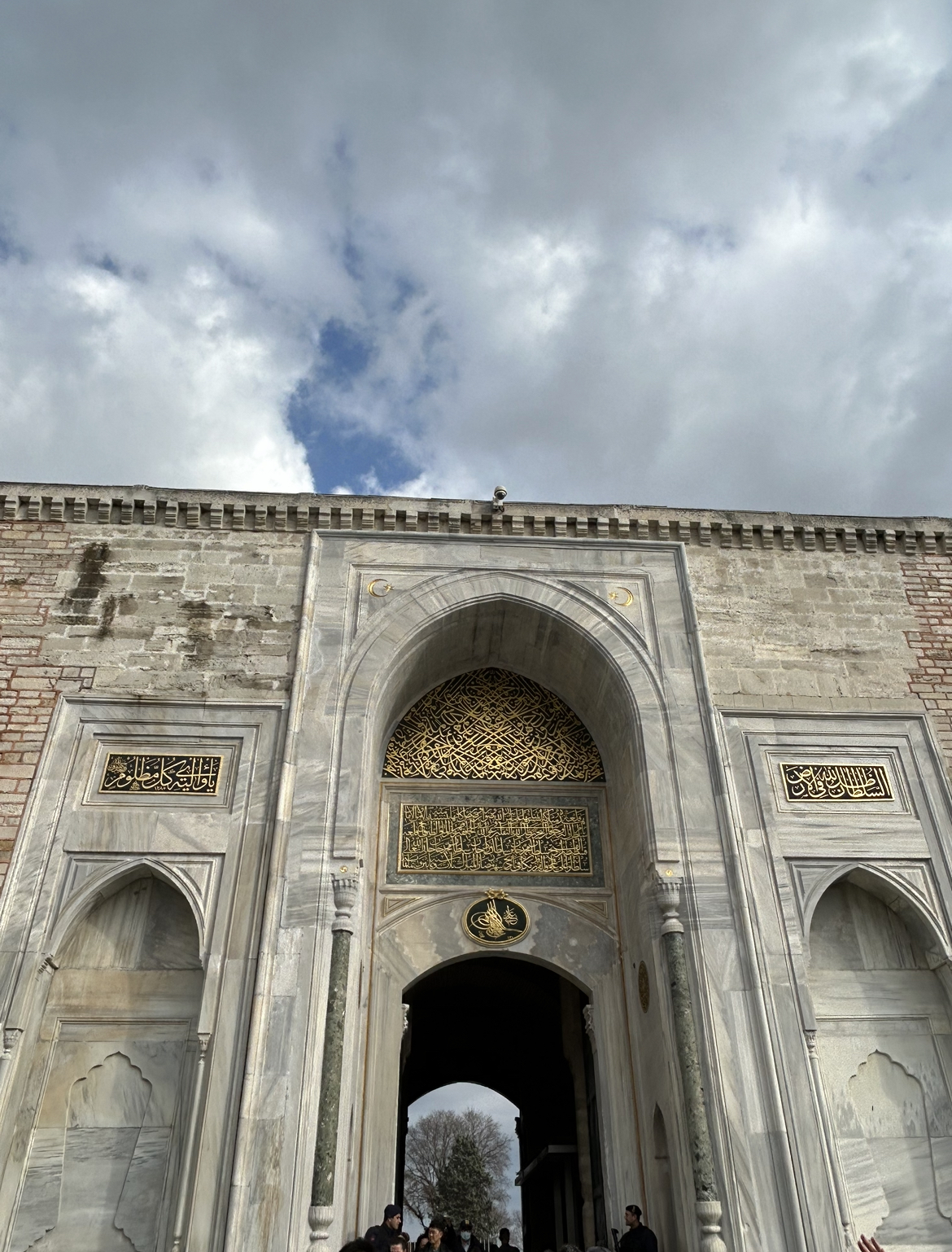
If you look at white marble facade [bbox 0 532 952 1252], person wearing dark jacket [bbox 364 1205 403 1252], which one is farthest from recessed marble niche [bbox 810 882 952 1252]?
person wearing dark jacket [bbox 364 1205 403 1252]

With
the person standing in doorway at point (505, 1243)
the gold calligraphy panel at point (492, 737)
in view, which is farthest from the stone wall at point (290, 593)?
the person standing in doorway at point (505, 1243)

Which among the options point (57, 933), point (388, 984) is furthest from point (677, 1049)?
point (57, 933)

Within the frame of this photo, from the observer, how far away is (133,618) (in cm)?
707

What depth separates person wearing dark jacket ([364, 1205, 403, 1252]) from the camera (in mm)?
4762

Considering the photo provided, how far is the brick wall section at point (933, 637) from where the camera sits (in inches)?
281

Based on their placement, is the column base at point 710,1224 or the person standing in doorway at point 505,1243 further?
the person standing in doorway at point 505,1243

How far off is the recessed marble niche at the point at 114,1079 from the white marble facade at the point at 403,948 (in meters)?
0.02

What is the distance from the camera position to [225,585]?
7.31 meters

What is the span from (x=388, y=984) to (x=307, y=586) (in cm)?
312

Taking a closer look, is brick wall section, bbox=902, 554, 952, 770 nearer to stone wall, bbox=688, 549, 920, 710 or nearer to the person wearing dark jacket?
stone wall, bbox=688, 549, 920, 710

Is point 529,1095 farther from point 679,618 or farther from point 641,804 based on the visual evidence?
point 679,618

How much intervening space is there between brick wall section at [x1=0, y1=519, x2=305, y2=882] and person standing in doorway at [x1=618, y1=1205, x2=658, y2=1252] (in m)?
4.10

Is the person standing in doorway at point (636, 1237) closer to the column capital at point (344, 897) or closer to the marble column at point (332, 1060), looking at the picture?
the marble column at point (332, 1060)

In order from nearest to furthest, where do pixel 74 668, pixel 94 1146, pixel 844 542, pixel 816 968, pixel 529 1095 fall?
1. pixel 94 1146
2. pixel 816 968
3. pixel 74 668
4. pixel 844 542
5. pixel 529 1095
